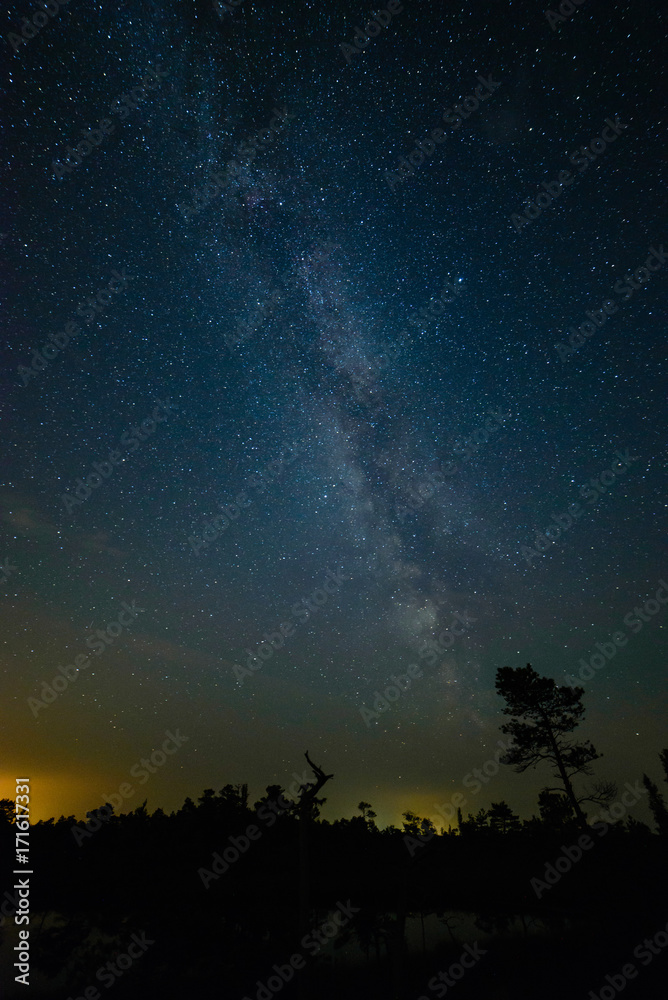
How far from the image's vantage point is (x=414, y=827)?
153ft

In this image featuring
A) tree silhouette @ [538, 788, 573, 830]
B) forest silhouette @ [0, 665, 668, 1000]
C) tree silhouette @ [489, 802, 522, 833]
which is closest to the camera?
forest silhouette @ [0, 665, 668, 1000]

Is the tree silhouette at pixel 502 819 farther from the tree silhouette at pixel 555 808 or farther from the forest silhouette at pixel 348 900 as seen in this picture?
the tree silhouette at pixel 555 808

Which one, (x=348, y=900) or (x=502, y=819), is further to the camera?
(x=502, y=819)

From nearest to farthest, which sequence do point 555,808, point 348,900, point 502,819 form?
1. point 555,808
2. point 348,900
3. point 502,819

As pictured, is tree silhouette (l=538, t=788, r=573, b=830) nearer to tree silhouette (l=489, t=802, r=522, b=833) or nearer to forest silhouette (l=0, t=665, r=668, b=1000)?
forest silhouette (l=0, t=665, r=668, b=1000)

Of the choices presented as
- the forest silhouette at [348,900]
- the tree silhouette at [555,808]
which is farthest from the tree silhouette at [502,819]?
the tree silhouette at [555,808]

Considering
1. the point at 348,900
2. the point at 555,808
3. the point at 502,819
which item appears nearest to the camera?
the point at 555,808

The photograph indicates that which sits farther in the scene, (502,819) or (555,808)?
(502,819)

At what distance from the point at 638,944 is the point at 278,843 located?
19.8 m

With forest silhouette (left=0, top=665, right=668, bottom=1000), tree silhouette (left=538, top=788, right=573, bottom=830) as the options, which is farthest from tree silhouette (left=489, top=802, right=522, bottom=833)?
tree silhouette (left=538, top=788, right=573, bottom=830)

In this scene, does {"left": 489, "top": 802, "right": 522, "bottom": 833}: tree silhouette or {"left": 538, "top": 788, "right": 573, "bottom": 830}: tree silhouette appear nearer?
{"left": 538, "top": 788, "right": 573, "bottom": 830}: tree silhouette

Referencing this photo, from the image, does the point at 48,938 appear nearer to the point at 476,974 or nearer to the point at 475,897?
the point at 476,974

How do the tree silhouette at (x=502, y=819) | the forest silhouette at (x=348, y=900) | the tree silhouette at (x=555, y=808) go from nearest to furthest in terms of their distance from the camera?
1. the forest silhouette at (x=348, y=900)
2. the tree silhouette at (x=555, y=808)
3. the tree silhouette at (x=502, y=819)

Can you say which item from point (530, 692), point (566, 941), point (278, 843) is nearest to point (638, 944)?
point (566, 941)
